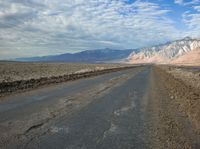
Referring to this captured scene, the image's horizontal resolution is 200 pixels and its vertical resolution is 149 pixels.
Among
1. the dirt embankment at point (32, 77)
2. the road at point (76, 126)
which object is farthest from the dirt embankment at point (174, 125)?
the dirt embankment at point (32, 77)

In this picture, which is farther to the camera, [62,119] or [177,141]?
[62,119]

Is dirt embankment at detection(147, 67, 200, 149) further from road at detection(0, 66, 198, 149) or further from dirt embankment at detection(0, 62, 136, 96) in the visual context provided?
dirt embankment at detection(0, 62, 136, 96)

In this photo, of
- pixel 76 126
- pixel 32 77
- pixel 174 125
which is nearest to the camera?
pixel 76 126

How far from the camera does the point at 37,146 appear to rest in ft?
18.6

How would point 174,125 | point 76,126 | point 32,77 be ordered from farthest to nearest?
point 32,77 → point 174,125 → point 76,126

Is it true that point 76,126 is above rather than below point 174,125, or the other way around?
above

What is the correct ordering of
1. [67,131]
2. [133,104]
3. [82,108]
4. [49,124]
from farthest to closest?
1. [133,104]
2. [82,108]
3. [49,124]
4. [67,131]

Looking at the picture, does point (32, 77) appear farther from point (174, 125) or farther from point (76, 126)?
point (174, 125)

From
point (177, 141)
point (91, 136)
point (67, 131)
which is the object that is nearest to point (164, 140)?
point (177, 141)

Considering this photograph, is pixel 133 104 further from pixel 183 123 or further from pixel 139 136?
pixel 139 136

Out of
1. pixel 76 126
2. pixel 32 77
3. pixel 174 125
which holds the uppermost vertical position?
pixel 76 126

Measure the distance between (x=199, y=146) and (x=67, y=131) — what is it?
3339mm

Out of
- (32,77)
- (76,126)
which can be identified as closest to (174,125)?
(76,126)

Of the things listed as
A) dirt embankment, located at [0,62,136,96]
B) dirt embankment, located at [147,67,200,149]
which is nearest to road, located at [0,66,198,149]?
dirt embankment, located at [147,67,200,149]
